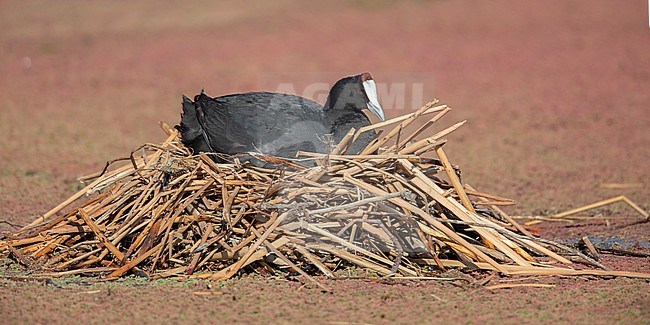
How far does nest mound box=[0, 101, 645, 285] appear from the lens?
12.6 ft

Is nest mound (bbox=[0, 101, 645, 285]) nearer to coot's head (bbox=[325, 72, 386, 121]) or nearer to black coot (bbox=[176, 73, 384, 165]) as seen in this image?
black coot (bbox=[176, 73, 384, 165])

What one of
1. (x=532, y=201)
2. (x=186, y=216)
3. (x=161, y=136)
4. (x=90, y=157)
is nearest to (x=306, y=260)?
→ (x=186, y=216)

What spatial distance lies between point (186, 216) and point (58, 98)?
5701 mm

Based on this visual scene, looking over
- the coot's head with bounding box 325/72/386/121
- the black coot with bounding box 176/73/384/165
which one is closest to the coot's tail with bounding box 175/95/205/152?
the black coot with bounding box 176/73/384/165

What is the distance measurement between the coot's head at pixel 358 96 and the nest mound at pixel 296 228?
30 cm

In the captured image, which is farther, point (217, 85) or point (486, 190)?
point (217, 85)

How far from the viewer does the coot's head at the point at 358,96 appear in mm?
4375

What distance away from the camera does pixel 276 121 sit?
4.27 metres

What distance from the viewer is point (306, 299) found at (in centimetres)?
352

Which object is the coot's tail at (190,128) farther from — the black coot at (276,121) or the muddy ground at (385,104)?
the muddy ground at (385,104)

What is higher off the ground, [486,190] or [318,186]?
[318,186]

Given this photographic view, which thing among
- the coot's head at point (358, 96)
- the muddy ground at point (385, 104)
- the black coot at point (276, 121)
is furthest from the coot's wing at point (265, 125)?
the muddy ground at point (385, 104)

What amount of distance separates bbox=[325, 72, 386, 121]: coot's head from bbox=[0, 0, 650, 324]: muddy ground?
1.00 m

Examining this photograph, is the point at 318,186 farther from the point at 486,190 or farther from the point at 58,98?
the point at 58,98
